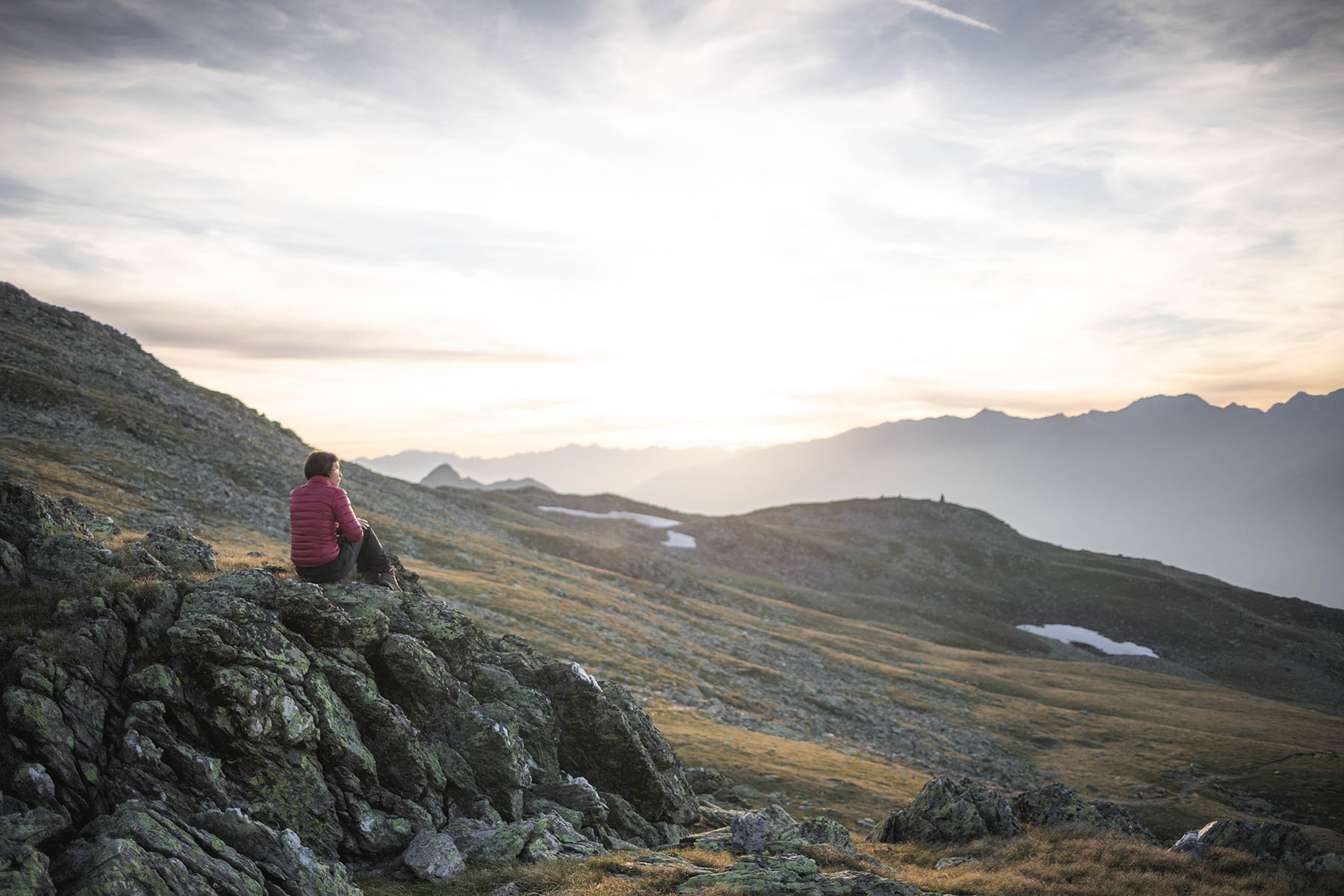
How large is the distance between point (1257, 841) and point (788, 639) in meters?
56.8

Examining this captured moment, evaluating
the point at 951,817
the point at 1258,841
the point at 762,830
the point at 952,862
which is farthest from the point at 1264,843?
the point at 762,830

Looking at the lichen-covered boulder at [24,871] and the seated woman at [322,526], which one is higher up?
the seated woman at [322,526]

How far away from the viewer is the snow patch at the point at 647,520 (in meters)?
134

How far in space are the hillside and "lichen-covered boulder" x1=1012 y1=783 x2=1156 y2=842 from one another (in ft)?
33.8

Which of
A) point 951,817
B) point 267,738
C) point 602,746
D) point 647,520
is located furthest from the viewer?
point 647,520

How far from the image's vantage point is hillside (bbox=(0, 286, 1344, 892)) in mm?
44312

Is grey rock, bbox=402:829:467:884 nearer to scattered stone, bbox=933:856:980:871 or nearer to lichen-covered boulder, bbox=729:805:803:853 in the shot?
lichen-covered boulder, bbox=729:805:803:853

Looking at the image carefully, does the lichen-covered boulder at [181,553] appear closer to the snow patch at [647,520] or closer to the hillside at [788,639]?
the hillside at [788,639]

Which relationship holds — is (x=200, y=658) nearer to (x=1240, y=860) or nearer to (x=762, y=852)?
(x=762, y=852)

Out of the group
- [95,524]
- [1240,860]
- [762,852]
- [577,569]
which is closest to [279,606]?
[95,524]

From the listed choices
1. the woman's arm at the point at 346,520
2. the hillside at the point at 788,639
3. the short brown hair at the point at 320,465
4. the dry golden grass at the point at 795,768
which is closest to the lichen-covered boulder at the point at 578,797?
the woman's arm at the point at 346,520

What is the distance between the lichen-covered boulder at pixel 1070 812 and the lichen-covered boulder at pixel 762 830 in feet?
34.3

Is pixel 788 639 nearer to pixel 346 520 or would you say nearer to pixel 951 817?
pixel 951 817

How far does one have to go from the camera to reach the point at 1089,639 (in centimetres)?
11588
